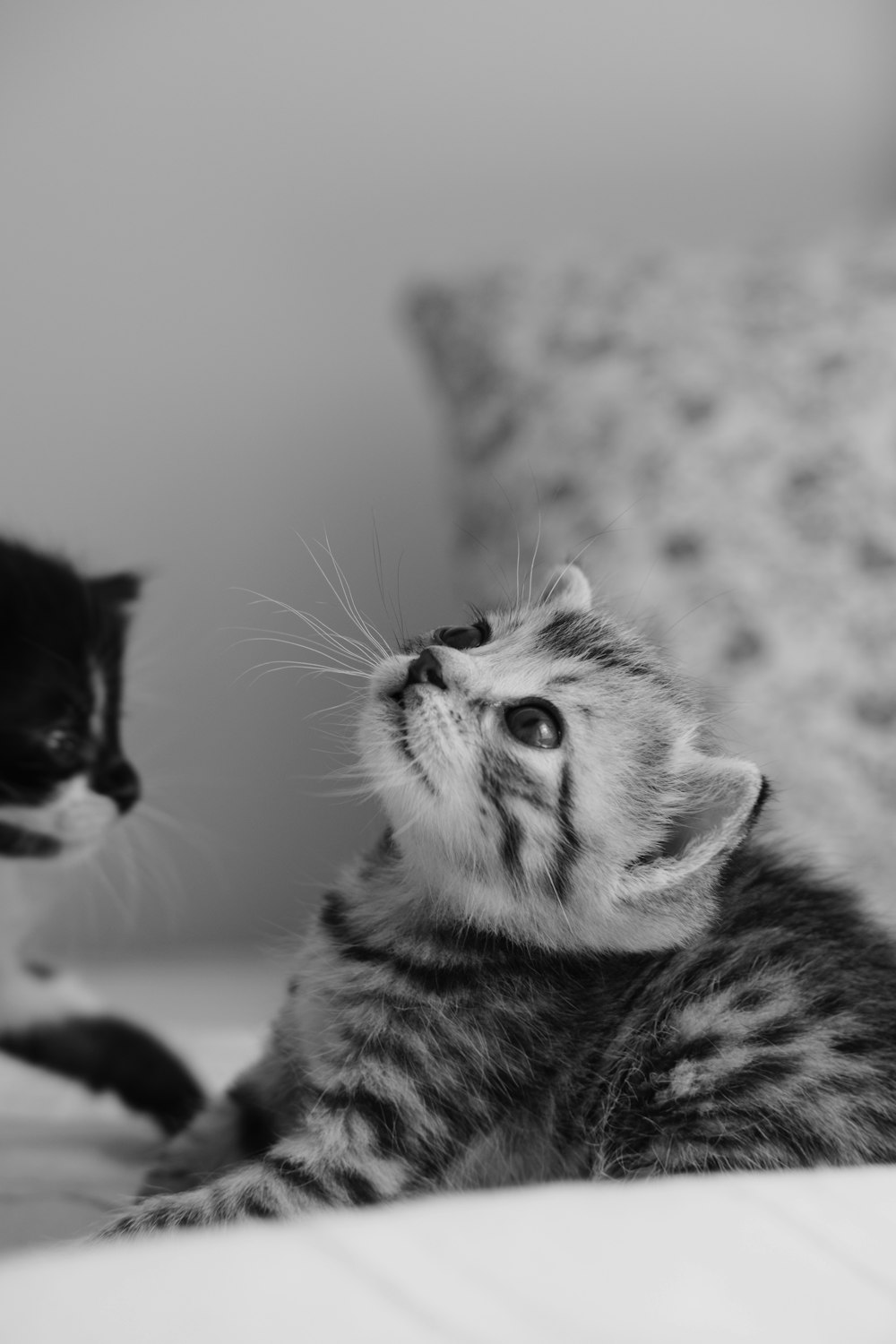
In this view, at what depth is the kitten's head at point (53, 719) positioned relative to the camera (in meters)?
1.03

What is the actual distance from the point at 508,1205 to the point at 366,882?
35 centimetres

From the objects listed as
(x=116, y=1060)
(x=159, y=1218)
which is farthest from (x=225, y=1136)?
(x=116, y=1060)

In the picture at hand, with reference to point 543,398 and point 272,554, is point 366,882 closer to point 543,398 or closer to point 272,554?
point 543,398

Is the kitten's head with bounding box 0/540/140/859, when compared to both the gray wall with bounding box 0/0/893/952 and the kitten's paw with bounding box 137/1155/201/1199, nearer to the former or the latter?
the kitten's paw with bounding box 137/1155/201/1199

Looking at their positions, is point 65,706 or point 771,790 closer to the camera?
point 771,790

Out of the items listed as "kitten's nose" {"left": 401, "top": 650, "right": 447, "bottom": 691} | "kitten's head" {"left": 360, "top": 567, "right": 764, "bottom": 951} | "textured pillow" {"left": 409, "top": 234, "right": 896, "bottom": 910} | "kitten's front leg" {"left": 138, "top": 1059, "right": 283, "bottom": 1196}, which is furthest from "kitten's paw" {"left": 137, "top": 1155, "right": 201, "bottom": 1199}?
"textured pillow" {"left": 409, "top": 234, "right": 896, "bottom": 910}

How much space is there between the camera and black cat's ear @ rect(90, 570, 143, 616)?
117 centimetres

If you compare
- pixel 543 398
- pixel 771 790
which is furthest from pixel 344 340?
pixel 771 790

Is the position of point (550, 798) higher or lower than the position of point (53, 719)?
higher

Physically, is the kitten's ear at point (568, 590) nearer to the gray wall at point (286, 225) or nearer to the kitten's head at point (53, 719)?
the kitten's head at point (53, 719)

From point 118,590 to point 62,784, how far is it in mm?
240

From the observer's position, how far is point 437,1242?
0.56m

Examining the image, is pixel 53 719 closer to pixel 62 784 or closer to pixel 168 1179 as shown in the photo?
pixel 62 784

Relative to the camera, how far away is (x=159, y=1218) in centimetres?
71
